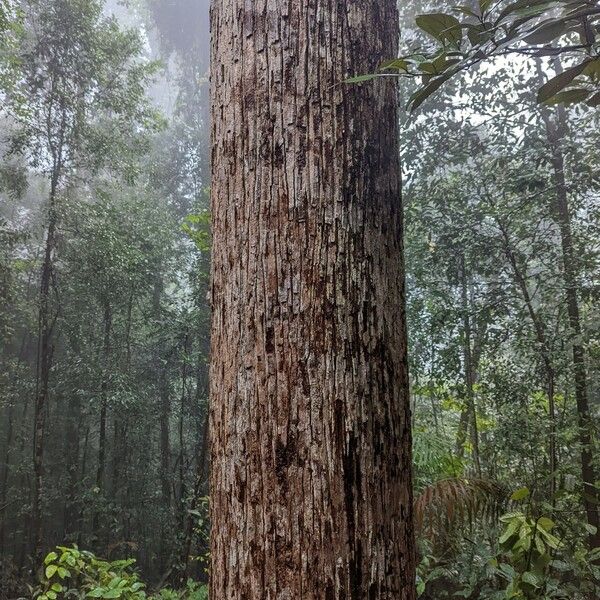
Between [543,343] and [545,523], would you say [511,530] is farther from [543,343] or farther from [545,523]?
[543,343]

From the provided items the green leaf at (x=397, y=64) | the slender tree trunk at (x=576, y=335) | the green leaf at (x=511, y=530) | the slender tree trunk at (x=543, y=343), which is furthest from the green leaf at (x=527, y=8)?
the slender tree trunk at (x=543, y=343)

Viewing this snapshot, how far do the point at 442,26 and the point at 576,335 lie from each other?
3.61 metres

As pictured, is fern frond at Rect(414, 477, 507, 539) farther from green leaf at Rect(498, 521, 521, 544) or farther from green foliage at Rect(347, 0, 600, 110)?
green foliage at Rect(347, 0, 600, 110)

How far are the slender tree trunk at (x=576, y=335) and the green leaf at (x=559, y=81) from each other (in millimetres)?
3310

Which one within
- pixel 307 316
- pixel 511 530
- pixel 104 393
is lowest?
pixel 511 530

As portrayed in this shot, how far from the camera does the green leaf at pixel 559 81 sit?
0.75 meters

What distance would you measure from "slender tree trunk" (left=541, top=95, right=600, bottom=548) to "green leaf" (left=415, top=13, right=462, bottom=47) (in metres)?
3.53

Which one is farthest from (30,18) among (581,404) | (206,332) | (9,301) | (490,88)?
(581,404)

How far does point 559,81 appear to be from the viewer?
2.60 feet

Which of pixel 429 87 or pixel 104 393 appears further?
pixel 104 393

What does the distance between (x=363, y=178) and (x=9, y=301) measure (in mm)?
8743

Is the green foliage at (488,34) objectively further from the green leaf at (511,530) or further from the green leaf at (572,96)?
the green leaf at (511,530)

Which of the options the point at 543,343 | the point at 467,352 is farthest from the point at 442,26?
the point at 467,352

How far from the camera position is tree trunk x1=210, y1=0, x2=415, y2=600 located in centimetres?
67
